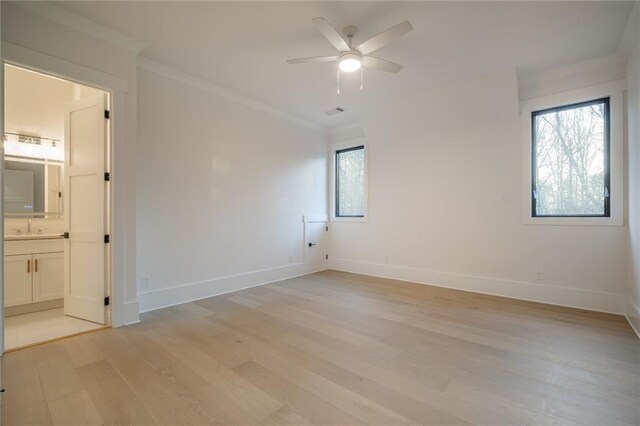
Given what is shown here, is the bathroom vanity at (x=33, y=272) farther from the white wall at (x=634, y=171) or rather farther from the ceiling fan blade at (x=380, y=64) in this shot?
the white wall at (x=634, y=171)

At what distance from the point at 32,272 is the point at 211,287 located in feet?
6.80

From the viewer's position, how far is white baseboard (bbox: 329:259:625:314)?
336cm

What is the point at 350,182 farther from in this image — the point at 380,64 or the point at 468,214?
the point at 380,64

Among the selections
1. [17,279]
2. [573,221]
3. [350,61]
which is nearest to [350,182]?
[350,61]

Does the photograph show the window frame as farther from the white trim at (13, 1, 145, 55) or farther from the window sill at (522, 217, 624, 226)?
the white trim at (13, 1, 145, 55)

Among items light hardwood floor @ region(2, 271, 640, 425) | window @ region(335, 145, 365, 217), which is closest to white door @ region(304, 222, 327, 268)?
window @ region(335, 145, 365, 217)

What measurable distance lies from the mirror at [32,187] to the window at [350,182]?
468cm

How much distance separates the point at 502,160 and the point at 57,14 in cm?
537

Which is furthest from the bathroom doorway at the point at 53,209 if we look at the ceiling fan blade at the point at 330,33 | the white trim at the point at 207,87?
the ceiling fan blade at the point at 330,33

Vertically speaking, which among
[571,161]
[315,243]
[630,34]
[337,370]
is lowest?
[337,370]

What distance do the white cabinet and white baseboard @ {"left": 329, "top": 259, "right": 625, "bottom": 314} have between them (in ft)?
15.3

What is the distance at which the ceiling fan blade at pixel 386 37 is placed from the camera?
228cm

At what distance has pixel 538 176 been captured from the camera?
3.82 metres

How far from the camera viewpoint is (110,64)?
2.89 meters
